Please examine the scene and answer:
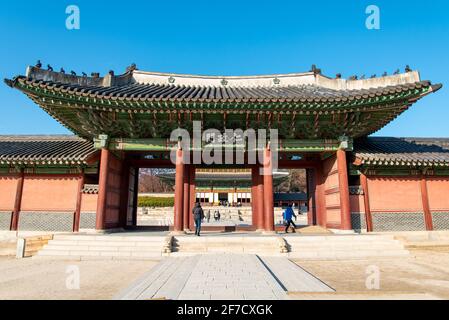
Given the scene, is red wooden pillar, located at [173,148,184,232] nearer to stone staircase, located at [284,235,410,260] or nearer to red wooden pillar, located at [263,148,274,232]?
red wooden pillar, located at [263,148,274,232]

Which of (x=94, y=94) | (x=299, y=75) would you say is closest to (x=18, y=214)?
(x=94, y=94)

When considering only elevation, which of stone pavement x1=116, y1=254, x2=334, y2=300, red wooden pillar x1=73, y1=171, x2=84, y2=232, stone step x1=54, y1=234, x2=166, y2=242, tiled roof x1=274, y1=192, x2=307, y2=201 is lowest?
stone pavement x1=116, y1=254, x2=334, y2=300

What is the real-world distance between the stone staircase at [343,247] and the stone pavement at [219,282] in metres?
2.11

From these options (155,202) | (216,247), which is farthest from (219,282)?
(155,202)

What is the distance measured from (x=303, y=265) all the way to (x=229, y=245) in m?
2.85

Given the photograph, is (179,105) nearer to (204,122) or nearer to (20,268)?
(204,122)

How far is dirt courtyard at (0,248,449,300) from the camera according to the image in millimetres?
5590

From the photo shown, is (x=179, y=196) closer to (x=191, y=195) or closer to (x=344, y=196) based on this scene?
(x=191, y=195)

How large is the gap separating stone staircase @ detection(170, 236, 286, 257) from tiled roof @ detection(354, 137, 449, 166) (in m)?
5.88

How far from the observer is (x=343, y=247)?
10.6m

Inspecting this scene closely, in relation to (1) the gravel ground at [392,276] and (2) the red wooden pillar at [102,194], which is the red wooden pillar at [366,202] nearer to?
(1) the gravel ground at [392,276]

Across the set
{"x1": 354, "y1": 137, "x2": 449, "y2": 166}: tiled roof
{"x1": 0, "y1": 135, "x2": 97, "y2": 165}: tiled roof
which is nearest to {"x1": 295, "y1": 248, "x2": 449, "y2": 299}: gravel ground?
{"x1": 354, "y1": 137, "x2": 449, "y2": 166}: tiled roof

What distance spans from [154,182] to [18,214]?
66744 millimetres

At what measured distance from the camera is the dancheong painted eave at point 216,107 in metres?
11.2
